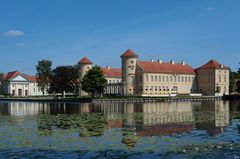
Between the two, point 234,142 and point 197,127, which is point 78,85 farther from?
point 234,142

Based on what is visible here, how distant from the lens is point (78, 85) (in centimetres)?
10944

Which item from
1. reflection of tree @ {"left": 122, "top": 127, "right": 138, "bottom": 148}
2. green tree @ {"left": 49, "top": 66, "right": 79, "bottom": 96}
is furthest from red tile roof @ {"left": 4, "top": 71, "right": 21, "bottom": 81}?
reflection of tree @ {"left": 122, "top": 127, "right": 138, "bottom": 148}

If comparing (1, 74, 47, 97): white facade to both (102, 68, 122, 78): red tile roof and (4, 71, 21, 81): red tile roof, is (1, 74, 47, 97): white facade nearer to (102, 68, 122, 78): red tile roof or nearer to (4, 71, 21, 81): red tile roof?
(4, 71, 21, 81): red tile roof

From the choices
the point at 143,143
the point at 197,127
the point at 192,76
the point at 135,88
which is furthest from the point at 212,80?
the point at 143,143

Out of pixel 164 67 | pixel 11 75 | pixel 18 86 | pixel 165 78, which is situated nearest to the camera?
pixel 165 78

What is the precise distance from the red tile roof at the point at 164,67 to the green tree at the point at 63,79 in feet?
66.8

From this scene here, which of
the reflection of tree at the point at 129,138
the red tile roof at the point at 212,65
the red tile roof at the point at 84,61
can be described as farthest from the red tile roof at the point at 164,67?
the reflection of tree at the point at 129,138

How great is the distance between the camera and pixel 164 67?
11944cm

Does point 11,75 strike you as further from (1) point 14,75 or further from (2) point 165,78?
(2) point 165,78

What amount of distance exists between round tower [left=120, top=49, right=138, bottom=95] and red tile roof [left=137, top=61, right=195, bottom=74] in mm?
2622

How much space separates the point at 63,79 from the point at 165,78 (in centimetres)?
3147

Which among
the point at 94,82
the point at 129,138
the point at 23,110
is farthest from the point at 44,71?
the point at 129,138

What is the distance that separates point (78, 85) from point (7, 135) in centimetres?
8706

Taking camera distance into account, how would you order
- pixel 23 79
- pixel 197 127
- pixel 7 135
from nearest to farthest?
pixel 7 135 < pixel 197 127 < pixel 23 79
